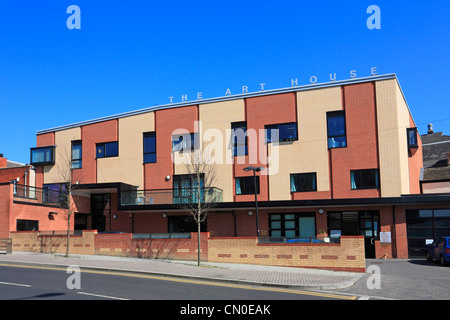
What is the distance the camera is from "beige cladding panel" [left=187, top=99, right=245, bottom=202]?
29.5 meters

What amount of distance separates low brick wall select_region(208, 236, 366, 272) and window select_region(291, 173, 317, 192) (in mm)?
8457

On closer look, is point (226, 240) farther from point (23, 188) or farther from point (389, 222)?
point (23, 188)

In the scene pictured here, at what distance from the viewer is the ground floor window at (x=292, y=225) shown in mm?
27281

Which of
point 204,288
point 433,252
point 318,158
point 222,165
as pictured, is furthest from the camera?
point 222,165

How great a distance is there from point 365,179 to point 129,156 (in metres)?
16.7

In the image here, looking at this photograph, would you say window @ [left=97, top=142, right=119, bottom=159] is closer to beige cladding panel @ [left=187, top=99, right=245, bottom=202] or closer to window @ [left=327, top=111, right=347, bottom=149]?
beige cladding panel @ [left=187, top=99, right=245, bottom=202]

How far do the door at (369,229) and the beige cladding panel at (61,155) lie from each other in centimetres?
2205

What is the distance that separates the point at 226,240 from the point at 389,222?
35.4ft

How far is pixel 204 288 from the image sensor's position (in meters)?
13.5

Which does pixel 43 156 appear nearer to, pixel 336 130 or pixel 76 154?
pixel 76 154

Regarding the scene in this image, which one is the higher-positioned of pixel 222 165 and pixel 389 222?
pixel 222 165

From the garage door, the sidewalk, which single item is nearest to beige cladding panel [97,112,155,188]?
the sidewalk

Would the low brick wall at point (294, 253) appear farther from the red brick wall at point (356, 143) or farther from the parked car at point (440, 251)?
the red brick wall at point (356, 143)
